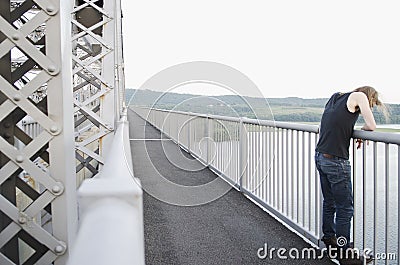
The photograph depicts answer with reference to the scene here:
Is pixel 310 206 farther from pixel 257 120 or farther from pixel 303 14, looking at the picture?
pixel 303 14

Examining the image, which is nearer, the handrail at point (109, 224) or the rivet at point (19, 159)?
the handrail at point (109, 224)

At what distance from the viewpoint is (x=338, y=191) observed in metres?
3.36

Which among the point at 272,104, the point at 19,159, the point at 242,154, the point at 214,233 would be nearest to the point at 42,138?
the point at 19,159

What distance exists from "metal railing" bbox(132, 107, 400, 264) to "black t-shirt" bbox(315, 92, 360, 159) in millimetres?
87

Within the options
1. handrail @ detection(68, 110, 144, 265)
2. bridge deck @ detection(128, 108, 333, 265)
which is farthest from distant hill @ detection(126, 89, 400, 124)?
handrail @ detection(68, 110, 144, 265)

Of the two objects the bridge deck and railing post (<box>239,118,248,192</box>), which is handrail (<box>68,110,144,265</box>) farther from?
railing post (<box>239,118,248,192</box>)

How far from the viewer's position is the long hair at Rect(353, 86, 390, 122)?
11.0ft

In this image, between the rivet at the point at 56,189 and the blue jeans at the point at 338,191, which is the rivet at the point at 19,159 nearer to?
the rivet at the point at 56,189

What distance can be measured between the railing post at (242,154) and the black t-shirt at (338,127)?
2687 mm

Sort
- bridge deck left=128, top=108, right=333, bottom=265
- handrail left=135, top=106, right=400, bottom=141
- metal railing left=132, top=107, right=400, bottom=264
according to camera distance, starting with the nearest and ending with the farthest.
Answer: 1. handrail left=135, top=106, right=400, bottom=141
2. metal railing left=132, top=107, right=400, bottom=264
3. bridge deck left=128, top=108, right=333, bottom=265

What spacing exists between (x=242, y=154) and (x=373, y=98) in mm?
3025

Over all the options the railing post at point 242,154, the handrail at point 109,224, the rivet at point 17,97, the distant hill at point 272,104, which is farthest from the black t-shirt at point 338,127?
the handrail at point 109,224

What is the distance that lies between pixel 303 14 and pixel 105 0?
3325mm

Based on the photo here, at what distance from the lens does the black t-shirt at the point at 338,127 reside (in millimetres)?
3342
